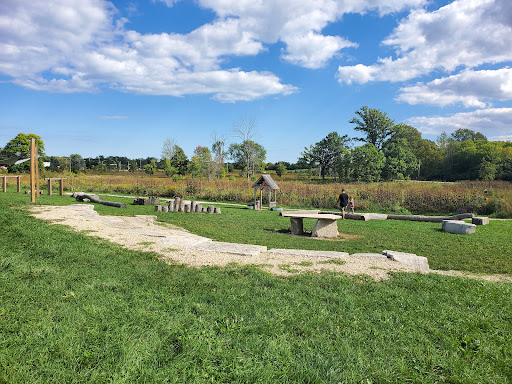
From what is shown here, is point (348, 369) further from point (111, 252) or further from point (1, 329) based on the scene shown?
point (111, 252)

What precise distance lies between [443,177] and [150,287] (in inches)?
2147

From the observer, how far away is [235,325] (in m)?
2.90

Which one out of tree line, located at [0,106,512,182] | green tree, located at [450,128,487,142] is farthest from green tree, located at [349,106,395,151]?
green tree, located at [450,128,487,142]

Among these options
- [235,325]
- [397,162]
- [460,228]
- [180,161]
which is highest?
[180,161]

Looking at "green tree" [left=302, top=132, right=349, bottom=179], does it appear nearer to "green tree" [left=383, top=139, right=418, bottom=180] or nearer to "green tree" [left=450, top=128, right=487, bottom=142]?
"green tree" [left=383, top=139, right=418, bottom=180]

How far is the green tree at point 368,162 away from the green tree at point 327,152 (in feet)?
36.1

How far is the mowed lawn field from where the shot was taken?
2.32 meters

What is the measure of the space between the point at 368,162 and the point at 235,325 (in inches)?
1656

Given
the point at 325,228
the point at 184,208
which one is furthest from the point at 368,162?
the point at 325,228

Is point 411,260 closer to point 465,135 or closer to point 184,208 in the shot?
point 184,208

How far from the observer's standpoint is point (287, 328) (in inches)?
116

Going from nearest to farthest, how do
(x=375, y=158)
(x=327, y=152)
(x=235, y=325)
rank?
(x=235, y=325)
(x=375, y=158)
(x=327, y=152)

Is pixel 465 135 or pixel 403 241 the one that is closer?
pixel 403 241

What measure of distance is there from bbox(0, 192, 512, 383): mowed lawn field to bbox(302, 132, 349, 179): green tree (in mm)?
51749
